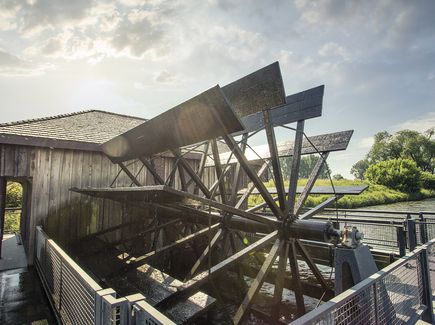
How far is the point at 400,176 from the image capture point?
41.3 meters

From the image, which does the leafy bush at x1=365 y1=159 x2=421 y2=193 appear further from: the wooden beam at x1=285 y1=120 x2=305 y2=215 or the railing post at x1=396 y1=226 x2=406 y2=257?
the wooden beam at x1=285 y1=120 x2=305 y2=215

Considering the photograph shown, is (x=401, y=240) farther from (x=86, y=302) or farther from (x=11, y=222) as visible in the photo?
(x=11, y=222)

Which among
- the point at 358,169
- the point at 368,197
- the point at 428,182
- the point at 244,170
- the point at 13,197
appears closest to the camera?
the point at 244,170

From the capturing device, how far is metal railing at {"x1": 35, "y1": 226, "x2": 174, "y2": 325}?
184 centimetres

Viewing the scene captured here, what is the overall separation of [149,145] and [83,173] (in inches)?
120

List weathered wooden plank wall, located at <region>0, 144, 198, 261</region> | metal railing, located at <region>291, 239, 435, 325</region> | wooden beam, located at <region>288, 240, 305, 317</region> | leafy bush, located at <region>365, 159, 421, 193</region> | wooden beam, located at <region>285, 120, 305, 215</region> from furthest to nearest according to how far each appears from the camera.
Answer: leafy bush, located at <region>365, 159, 421, 193</region>, weathered wooden plank wall, located at <region>0, 144, 198, 261</region>, wooden beam, located at <region>285, 120, 305, 215</region>, wooden beam, located at <region>288, 240, 305, 317</region>, metal railing, located at <region>291, 239, 435, 325</region>

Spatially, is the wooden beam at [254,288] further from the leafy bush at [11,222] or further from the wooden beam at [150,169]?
the leafy bush at [11,222]

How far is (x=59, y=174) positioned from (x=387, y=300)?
23.6 feet

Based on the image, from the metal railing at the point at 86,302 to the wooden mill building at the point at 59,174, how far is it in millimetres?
2603

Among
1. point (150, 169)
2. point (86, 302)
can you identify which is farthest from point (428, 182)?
point (86, 302)

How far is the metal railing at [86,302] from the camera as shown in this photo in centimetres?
184

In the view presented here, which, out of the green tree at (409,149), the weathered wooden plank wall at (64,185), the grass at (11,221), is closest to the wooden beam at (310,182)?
the weathered wooden plank wall at (64,185)

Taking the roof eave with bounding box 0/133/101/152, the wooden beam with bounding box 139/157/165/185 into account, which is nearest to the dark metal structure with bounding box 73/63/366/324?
the wooden beam with bounding box 139/157/165/185

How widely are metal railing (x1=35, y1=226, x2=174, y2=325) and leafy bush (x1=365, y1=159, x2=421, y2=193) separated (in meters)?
47.4
